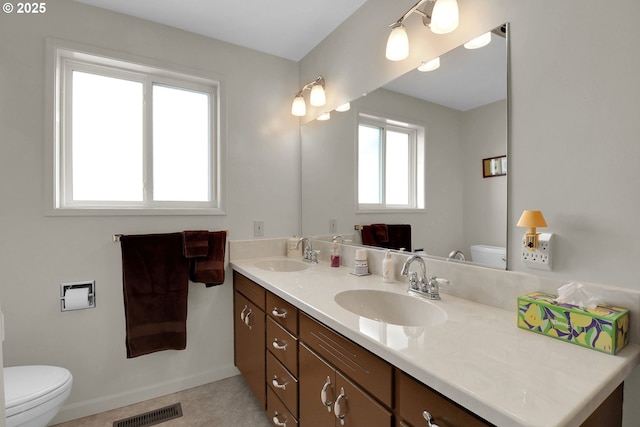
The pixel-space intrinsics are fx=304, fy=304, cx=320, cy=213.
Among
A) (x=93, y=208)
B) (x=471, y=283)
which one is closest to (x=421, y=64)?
(x=471, y=283)

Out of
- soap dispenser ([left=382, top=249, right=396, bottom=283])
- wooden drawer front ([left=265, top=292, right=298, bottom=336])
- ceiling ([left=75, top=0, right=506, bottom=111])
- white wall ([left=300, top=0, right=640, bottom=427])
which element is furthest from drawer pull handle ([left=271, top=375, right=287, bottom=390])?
ceiling ([left=75, top=0, right=506, bottom=111])

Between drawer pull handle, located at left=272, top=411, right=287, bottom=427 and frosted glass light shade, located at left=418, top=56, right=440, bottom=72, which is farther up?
frosted glass light shade, located at left=418, top=56, right=440, bottom=72

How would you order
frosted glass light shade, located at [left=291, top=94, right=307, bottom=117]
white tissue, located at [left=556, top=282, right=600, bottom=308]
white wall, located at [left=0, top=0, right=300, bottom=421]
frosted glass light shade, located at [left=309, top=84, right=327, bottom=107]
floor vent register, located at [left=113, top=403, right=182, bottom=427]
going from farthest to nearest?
frosted glass light shade, located at [left=291, top=94, right=307, bottom=117] < frosted glass light shade, located at [left=309, top=84, right=327, bottom=107] < floor vent register, located at [left=113, top=403, right=182, bottom=427] < white wall, located at [left=0, top=0, right=300, bottom=421] < white tissue, located at [left=556, top=282, right=600, bottom=308]

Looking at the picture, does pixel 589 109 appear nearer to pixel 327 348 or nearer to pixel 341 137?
pixel 327 348

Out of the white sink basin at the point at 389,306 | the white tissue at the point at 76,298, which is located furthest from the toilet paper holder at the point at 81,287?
the white sink basin at the point at 389,306

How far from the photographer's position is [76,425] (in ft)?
5.48

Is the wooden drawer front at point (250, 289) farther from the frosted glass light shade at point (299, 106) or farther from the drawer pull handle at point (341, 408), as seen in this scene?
the frosted glass light shade at point (299, 106)

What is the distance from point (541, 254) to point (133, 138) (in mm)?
2229

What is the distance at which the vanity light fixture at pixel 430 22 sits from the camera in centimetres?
117

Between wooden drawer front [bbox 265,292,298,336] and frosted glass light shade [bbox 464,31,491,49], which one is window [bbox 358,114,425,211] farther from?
wooden drawer front [bbox 265,292,298,336]

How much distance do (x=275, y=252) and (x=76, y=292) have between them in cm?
119

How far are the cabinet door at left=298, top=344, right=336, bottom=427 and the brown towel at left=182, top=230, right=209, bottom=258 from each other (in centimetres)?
96

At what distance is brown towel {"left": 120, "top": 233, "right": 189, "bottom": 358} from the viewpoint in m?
1.77

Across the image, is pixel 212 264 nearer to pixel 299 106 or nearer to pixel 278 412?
pixel 278 412
